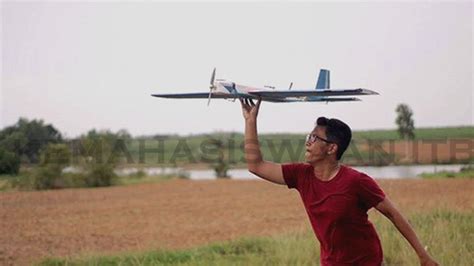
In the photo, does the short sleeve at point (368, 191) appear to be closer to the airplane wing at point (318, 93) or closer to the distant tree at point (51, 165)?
the airplane wing at point (318, 93)

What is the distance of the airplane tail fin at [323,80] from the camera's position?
2.23m

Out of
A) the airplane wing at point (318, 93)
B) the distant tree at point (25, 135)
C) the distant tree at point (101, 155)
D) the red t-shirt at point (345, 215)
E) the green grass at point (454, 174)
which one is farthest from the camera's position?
the distant tree at point (101, 155)

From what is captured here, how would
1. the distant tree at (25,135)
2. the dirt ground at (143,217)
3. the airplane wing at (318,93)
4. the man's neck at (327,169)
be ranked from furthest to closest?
the dirt ground at (143,217)
the distant tree at (25,135)
the man's neck at (327,169)
the airplane wing at (318,93)

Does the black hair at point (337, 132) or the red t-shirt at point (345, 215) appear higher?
the black hair at point (337, 132)

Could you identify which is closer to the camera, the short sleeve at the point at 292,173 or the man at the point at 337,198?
the man at the point at 337,198

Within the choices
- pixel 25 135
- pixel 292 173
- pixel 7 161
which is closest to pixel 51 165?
pixel 25 135

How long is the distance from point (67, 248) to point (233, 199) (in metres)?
14.0

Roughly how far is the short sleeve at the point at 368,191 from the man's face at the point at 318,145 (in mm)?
230

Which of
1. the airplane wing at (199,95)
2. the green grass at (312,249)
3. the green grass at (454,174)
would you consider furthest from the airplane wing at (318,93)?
the green grass at (454,174)

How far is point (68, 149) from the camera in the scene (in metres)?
22.6

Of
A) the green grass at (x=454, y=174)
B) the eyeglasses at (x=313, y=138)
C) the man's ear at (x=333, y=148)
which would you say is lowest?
the green grass at (x=454, y=174)

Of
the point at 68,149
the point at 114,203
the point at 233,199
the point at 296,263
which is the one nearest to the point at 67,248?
the point at 296,263

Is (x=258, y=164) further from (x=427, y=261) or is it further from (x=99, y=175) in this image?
(x=99, y=175)

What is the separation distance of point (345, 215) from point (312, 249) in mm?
4028
